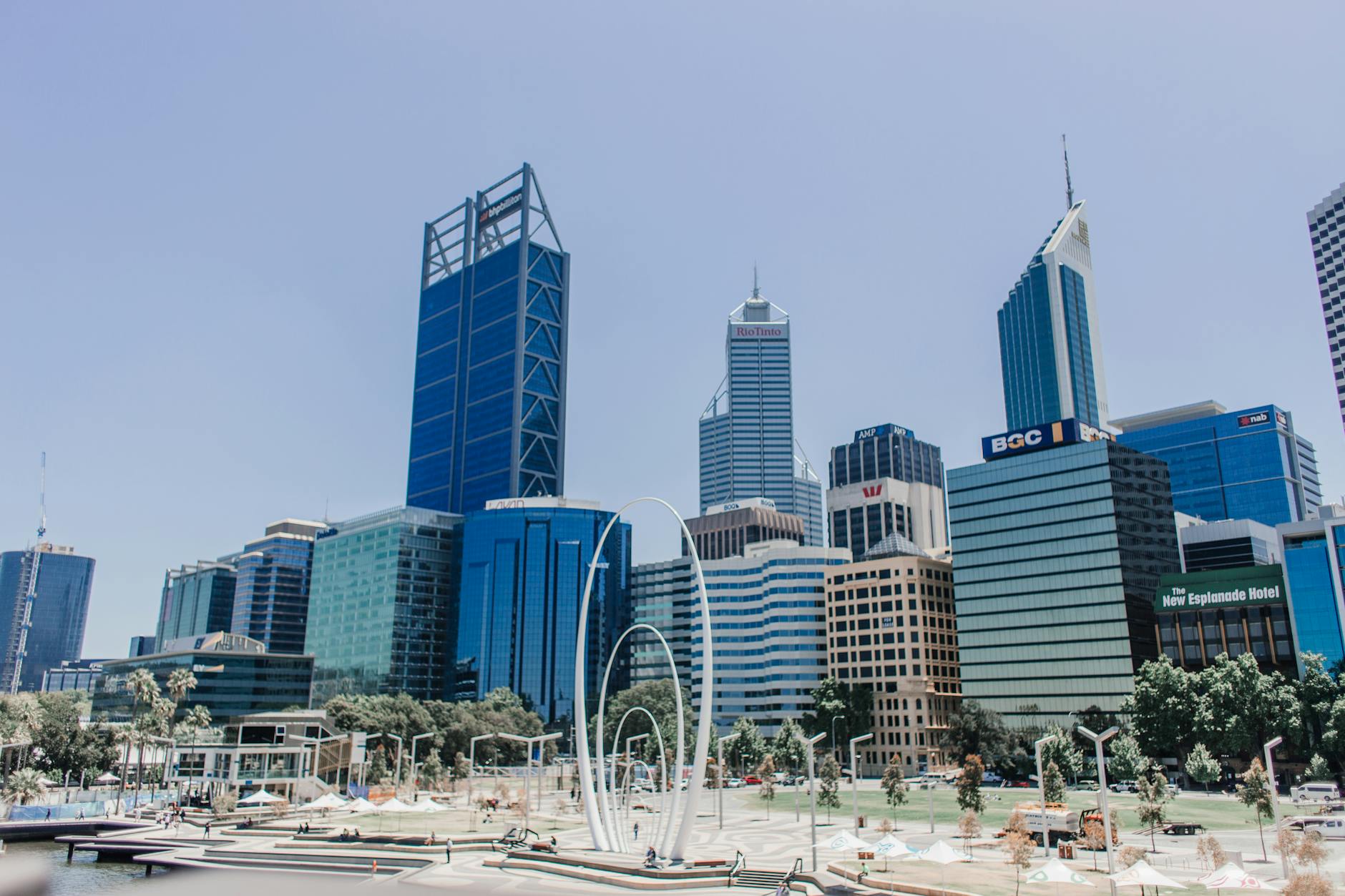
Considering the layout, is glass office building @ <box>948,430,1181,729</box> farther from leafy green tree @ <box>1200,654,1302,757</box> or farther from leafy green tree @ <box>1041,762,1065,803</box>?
leafy green tree @ <box>1041,762,1065,803</box>

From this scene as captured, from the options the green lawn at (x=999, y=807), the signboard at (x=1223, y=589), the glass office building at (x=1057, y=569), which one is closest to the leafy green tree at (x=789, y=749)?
the green lawn at (x=999, y=807)

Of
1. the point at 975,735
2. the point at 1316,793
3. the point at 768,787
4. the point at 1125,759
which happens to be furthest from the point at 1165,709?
the point at 768,787

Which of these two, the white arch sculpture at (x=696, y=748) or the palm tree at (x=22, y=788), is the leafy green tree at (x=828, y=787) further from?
the palm tree at (x=22, y=788)

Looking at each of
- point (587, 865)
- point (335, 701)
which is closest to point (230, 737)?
point (335, 701)

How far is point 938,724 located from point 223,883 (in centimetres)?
19308

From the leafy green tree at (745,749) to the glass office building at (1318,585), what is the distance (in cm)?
8372

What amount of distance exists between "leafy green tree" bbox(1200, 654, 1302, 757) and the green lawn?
8329 mm

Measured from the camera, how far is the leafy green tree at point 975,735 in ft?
512

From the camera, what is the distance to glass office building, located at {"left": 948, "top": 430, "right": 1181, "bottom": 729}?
172500mm

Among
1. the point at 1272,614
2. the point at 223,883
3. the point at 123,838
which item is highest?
the point at 1272,614

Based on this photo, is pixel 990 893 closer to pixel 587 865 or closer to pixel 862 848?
pixel 862 848

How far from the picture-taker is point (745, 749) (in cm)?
17050

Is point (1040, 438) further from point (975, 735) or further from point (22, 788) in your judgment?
point (22, 788)

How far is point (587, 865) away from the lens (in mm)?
62312
